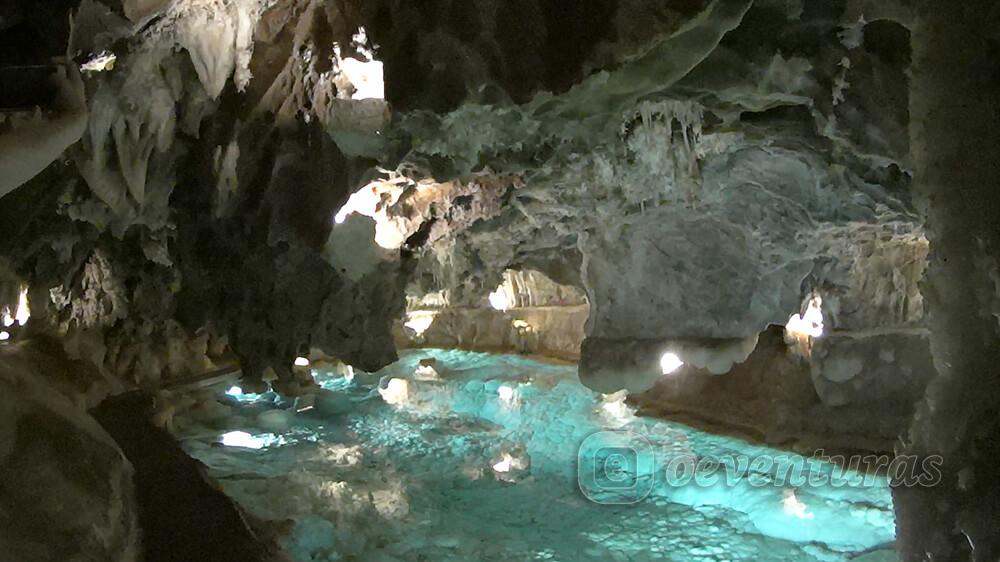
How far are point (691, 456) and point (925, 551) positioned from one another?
279 inches

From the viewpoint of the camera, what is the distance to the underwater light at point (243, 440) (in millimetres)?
10289

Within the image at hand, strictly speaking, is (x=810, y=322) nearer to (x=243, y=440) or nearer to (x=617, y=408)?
(x=617, y=408)

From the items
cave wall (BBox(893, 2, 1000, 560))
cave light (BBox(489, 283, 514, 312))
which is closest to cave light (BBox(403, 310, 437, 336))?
cave light (BBox(489, 283, 514, 312))

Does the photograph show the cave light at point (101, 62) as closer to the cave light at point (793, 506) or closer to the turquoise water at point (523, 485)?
the turquoise water at point (523, 485)

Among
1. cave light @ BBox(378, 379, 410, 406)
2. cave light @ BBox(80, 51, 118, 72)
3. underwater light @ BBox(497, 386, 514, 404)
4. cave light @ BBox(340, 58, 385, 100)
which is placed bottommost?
cave light @ BBox(378, 379, 410, 406)

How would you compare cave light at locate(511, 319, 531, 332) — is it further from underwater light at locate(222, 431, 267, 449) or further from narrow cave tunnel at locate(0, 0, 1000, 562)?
underwater light at locate(222, 431, 267, 449)

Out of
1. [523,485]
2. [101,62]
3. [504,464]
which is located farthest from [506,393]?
[101,62]

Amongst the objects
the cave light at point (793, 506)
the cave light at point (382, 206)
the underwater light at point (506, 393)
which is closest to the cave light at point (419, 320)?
the underwater light at point (506, 393)

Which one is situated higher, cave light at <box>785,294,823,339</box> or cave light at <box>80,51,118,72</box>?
cave light at <box>80,51,118,72</box>

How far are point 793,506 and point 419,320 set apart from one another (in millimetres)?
11523

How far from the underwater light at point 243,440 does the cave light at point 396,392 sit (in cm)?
298

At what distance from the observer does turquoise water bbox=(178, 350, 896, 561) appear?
728 cm

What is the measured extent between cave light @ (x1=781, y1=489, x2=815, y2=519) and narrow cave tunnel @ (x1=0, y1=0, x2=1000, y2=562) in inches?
1.9

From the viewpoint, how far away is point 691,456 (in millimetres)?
9711
